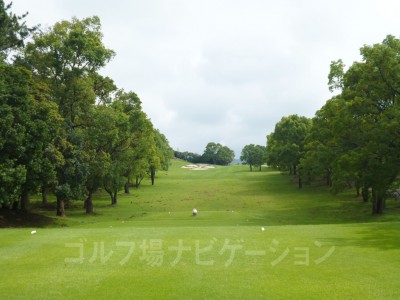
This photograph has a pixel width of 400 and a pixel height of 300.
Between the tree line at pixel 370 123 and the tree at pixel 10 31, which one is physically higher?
the tree at pixel 10 31

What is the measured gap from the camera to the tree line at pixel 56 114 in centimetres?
2575

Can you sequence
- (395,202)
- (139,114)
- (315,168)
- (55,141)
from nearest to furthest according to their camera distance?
1. (55,141)
2. (395,202)
3. (139,114)
4. (315,168)

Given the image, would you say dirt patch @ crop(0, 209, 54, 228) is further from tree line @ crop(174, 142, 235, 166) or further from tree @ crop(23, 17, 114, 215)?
tree line @ crop(174, 142, 235, 166)

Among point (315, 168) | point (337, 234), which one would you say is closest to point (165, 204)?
point (315, 168)

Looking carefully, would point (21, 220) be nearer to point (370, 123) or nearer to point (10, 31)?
point (10, 31)

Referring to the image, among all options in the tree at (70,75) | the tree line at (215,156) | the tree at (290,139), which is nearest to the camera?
the tree at (70,75)

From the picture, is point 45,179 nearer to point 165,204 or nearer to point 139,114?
point 139,114

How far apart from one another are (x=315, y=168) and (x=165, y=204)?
19585mm

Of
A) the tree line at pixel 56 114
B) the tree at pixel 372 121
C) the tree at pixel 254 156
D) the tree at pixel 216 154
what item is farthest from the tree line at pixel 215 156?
the tree at pixel 372 121

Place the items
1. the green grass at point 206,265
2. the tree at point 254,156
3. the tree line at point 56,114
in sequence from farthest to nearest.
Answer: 1. the tree at point 254,156
2. the tree line at point 56,114
3. the green grass at point 206,265

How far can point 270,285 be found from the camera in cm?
868

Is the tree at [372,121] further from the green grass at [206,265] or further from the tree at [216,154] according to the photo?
the tree at [216,154]

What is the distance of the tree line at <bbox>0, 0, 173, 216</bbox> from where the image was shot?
84.5 ft

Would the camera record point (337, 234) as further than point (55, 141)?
No
